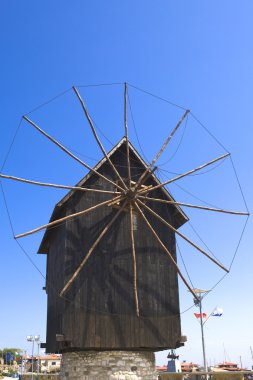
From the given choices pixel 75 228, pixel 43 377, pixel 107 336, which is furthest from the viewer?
pixel 43 377

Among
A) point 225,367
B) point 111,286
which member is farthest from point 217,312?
point 225,367

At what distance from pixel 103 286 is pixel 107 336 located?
7.25ft

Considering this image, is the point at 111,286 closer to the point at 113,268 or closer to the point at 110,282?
the point at 110,282

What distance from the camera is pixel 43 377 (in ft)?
122

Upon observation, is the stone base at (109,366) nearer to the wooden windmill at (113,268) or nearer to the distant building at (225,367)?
the wooden windmill at (113,268)

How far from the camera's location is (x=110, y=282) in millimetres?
18312

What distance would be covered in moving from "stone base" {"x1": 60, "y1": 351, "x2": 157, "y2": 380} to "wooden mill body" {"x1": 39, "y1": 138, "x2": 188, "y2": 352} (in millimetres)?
463

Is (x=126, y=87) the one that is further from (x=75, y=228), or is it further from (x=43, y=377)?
(x=43, y=377)

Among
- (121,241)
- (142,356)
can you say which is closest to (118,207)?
(121,241)

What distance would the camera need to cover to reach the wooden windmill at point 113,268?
685 inches

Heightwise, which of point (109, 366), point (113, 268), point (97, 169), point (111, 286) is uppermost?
point (97, 169)

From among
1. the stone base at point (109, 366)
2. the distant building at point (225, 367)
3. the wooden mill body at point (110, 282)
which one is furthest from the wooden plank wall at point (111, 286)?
the distant building at point (225, 367)

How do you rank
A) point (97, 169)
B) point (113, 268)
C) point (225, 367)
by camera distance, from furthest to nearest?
point (225, 367), point (97, 169), point (113, 268)

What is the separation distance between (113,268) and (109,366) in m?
4.34
